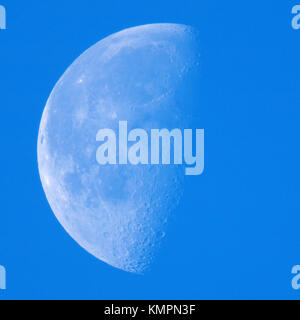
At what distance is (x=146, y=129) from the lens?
19.7 feet

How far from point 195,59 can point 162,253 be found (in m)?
2.27

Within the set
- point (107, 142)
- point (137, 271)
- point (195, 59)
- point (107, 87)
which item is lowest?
point (137, 271)

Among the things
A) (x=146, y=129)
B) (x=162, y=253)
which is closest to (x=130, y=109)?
(x=146, y=129)

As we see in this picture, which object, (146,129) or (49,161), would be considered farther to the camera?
(49,161)

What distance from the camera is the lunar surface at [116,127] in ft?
20.0

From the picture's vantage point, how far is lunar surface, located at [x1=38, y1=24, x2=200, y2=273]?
609 centimetres

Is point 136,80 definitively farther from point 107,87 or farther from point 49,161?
point 49,161

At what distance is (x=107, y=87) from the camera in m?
6.21

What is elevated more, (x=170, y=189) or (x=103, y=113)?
(x=103, y=113)

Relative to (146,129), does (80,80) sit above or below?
above

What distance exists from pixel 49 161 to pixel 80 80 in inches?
41.0

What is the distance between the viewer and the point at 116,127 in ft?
20.0

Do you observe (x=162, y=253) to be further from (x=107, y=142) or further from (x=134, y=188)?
(x=107, y=142)

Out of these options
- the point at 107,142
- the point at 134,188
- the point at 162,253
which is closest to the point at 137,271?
the point at 162,253
